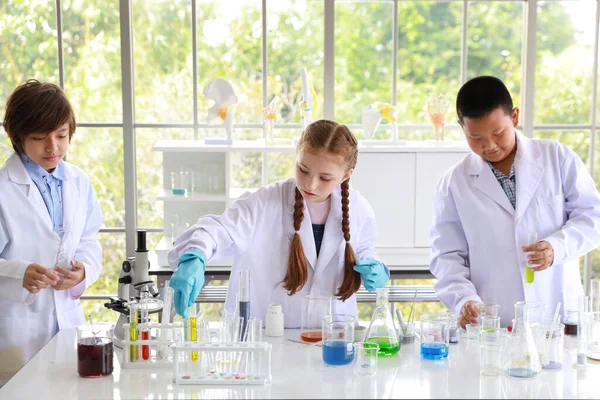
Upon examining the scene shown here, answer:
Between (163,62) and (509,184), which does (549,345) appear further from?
(163,62)

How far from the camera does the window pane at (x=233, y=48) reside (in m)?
5.07

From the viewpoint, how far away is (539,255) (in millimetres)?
Result: 2314

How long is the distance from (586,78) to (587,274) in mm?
2498

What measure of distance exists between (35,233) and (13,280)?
0.19 m

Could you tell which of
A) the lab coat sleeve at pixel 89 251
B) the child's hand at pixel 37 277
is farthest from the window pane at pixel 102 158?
Result: the child's hand at pixel 37 277

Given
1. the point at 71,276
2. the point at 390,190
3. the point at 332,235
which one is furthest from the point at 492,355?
the point at 390,190

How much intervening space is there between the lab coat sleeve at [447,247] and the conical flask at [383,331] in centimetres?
43

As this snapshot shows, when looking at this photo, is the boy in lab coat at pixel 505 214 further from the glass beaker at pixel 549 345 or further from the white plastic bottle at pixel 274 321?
the white plastic bottle at pixel 274 321

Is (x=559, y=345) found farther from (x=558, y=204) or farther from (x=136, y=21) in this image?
(x=136, y=21)

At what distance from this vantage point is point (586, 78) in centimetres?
616

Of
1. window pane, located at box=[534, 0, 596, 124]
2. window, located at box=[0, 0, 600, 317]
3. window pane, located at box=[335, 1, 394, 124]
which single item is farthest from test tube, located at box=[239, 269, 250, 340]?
window pane, located at box=[534, 0, 596, 124]

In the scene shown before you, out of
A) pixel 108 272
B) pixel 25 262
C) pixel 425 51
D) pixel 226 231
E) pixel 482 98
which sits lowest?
pixel 108 272

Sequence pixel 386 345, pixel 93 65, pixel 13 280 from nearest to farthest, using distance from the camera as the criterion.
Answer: pixel 386 345
pixel 13 280
pixel 93 65

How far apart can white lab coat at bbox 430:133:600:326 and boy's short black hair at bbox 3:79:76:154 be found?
1.39 metres
